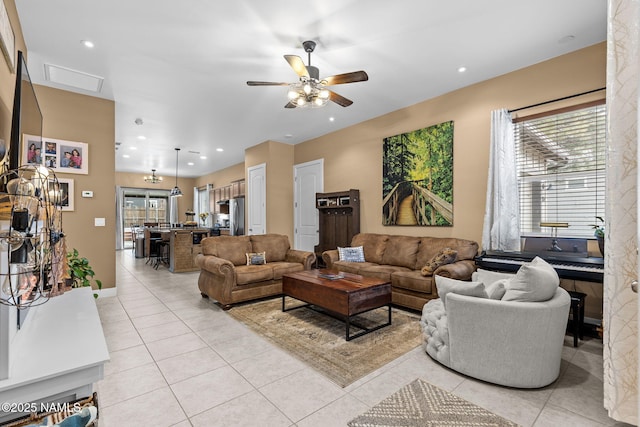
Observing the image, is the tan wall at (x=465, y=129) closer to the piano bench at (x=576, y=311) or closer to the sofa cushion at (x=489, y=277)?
the sofa cushion at (x=489, y=277)

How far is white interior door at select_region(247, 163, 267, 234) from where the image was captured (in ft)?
22.5

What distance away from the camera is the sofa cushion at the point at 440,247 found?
3.89 metres

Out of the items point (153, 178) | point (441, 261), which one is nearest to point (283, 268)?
point (441, 261)

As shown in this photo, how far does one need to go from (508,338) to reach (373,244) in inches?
115

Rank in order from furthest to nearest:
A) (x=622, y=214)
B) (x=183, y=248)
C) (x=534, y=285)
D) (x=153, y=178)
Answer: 1. (x=153, y=178)
2. (x=183, y=248)
3. (x=534, y=285)
4. (x=622, y=214)

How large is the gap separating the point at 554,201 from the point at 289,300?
3.55 m

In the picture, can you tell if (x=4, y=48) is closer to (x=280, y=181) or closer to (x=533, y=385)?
(x=533, y=385)

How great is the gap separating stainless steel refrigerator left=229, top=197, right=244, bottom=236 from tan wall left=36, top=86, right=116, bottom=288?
339 cm

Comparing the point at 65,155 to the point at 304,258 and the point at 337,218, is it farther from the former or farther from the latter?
the point at 337,218

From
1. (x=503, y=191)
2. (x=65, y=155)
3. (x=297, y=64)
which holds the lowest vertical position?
(x=503, y=191)

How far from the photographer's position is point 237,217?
800 cm

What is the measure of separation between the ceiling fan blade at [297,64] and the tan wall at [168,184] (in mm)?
10545

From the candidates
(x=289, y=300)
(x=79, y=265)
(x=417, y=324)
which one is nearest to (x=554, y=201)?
(x=417, y=324)

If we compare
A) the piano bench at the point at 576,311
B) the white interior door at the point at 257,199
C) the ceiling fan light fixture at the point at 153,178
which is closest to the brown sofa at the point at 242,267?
the white interior door at the point at 257,199
